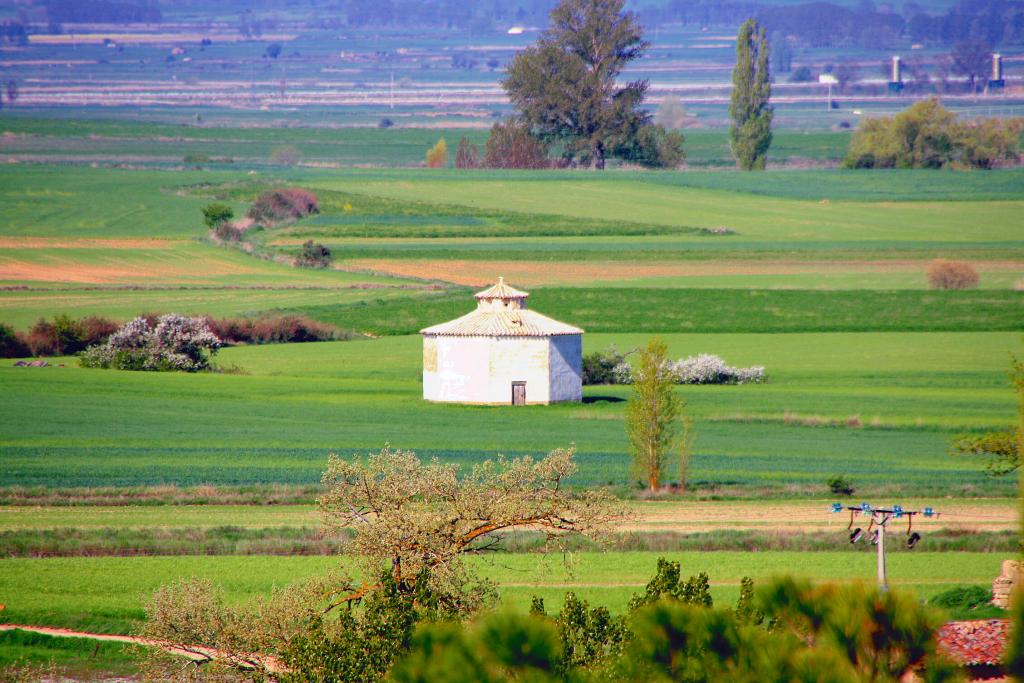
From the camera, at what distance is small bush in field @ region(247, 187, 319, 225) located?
102812mm

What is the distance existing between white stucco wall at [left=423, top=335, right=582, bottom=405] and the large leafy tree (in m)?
80.4

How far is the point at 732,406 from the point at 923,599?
26.1m

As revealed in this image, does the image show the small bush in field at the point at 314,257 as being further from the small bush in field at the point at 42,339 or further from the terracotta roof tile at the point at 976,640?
the terracotta roof tile at the point at 976,640

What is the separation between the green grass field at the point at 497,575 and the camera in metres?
26.3

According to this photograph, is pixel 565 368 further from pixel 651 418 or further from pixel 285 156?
pixel 285 156

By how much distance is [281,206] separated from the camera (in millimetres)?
104562

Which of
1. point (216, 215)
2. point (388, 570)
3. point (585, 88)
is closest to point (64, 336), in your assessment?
point (216, 215)

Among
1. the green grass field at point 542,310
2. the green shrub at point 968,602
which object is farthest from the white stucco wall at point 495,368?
the green shrub at point 968,602

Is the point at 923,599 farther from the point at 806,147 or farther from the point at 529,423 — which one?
the point at 806,147

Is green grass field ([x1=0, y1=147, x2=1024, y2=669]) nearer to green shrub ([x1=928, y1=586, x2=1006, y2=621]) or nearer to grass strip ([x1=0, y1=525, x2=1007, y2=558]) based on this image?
grass strip ([x1=0, y1=525, x2=1007, y2=558])

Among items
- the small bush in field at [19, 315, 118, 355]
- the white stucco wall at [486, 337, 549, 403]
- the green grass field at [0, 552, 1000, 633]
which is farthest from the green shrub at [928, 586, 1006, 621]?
Answer: the small bush in field at [19, 315, 118, 355]

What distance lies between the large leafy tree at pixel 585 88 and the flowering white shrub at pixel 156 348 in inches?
2981

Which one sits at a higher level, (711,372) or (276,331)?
(276,331)

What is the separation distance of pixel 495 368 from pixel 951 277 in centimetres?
3565
